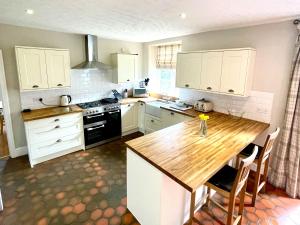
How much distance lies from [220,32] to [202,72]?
2.50 ft

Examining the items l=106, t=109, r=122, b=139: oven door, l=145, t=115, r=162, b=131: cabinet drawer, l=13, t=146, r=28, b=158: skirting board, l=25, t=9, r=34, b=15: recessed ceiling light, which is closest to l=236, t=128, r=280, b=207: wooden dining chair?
l=145, t=115, r=162, b=131: cabinet drawer

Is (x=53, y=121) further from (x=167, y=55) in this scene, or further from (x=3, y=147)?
(x=167, y=55)

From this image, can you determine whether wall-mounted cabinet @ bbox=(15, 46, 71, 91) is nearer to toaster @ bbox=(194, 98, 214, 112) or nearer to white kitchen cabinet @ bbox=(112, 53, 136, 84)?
white kitchen cabinet @ bbox=(112, 53, 136, 84)

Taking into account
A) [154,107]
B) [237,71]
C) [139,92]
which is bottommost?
[154,107]

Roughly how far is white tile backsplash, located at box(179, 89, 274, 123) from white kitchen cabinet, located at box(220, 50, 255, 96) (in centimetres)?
21

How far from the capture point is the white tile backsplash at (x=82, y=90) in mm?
3291

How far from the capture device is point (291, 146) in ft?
7.73

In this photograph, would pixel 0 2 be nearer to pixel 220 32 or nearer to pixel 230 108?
pixel 220 32

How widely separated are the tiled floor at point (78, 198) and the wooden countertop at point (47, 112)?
2.85 feet

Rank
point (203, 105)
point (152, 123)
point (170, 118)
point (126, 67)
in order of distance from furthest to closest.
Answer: point (126, 67), point (152, 123), point (170, 118), point (203, 105)

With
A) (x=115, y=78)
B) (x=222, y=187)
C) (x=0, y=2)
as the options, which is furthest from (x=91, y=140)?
(x=222, y=187)

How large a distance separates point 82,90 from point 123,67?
1095 mm


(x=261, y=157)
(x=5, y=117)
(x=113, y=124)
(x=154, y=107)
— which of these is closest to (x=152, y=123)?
(x=154, y=107)

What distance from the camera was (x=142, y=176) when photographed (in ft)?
5.74
